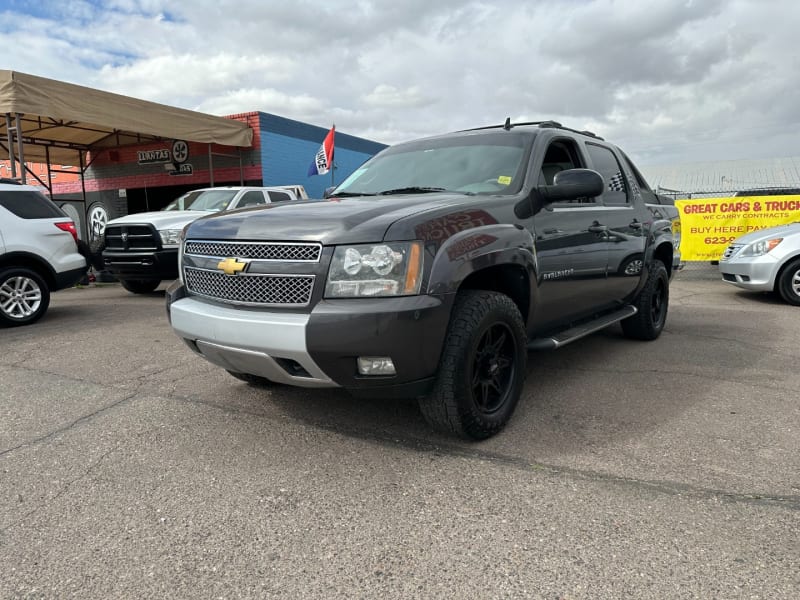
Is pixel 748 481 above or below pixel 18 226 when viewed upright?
below

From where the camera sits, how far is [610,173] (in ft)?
16.6

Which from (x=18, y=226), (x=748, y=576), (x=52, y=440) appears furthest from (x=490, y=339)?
(x=18, y=226)

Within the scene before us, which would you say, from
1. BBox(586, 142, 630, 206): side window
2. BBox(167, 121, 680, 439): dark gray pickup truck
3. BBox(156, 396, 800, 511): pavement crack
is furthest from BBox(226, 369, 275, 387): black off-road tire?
BBox(586, 142, 630, 206): side window

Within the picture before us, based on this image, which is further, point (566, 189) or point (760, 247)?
point (760, 247)

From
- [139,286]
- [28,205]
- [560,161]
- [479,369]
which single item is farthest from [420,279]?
[139,286]

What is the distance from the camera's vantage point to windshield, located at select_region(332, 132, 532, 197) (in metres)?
3.78

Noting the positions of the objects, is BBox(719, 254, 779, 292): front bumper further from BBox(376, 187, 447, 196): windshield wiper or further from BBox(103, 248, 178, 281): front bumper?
BBox(103, 248, 178, 281): front bumper

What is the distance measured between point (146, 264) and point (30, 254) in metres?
1.82

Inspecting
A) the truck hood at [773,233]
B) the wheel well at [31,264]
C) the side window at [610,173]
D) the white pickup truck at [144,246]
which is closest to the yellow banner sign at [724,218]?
the truck hood at [773,233]

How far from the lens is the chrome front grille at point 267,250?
9.27 ft

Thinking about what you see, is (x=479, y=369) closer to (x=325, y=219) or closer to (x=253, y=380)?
(x=325, y=219)

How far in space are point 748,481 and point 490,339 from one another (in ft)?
4.54

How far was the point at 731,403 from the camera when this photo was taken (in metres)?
3.88

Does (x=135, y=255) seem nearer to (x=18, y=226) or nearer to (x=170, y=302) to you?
(x=18, y=226)
